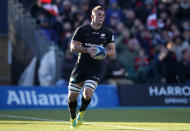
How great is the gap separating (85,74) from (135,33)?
1108 centimetres

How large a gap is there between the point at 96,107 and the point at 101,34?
23.7 ft

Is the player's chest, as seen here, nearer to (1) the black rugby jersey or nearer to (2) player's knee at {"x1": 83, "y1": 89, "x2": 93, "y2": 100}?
(1) the black rugby jersey

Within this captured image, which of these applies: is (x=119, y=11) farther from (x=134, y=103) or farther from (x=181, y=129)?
(x=181, y=129)

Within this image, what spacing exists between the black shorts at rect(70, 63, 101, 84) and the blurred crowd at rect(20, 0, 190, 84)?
261 inches

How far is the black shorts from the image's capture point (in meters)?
10.3

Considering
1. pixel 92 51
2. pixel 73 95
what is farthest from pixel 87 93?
pixel 92 51

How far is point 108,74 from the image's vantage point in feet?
61.1

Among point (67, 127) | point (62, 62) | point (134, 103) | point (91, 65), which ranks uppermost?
point (91, 65)

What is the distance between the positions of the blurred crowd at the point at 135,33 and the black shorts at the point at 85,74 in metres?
6.63

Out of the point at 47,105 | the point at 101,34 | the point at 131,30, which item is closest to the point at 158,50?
the point at 131,30

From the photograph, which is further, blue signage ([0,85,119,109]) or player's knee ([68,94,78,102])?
blue signage ([0,85,119,109])

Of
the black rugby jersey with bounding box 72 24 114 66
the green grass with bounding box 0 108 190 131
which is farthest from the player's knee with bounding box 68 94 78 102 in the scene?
the black rugby jersey with bounding box 72 24 114 66

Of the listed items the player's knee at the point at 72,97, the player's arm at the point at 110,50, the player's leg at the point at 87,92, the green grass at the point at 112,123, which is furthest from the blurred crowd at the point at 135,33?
the player's leg at the point at 87,92

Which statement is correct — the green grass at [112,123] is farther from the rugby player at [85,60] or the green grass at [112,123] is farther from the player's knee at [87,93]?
the player's knee at [87,93]
